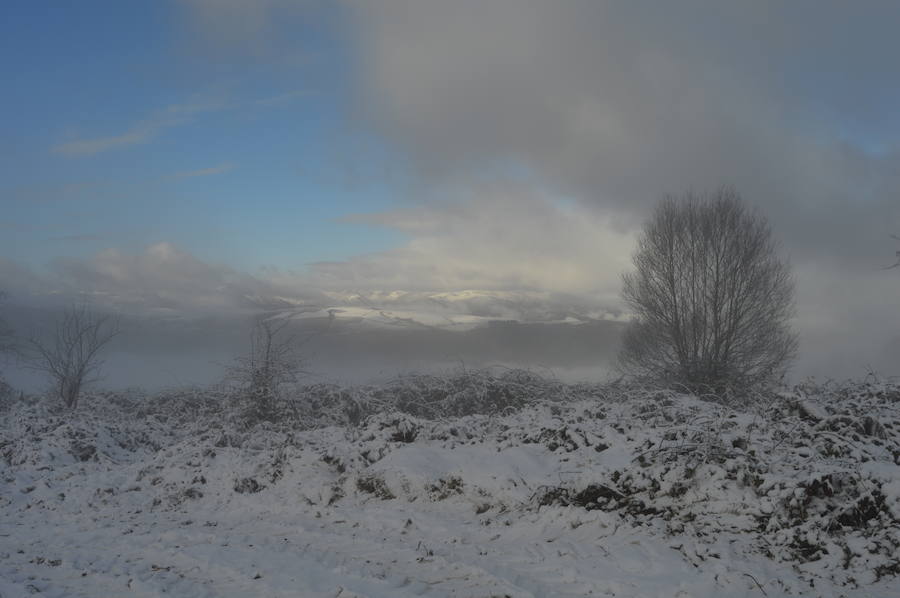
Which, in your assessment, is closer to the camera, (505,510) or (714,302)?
(505,510)

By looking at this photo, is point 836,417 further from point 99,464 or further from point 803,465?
point 99,464

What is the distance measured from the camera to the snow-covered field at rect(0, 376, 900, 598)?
5.64 meters

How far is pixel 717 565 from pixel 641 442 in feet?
10.1

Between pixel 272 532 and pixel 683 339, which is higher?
pixel 683 339

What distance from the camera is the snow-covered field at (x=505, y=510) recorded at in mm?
5645

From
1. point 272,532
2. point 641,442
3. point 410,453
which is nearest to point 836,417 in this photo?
point 641,442

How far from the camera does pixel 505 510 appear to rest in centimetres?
822

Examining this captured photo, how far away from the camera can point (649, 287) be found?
74.9 feet

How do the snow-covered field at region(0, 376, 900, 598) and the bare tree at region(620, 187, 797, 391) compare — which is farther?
the bare tree at region(620, 187, 797, 391)

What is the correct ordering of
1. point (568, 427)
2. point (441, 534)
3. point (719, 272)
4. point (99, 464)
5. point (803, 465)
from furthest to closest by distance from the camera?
1. point (719, 272)
2. point (99, 464)
3. point (568, 427)
4. point (441, 534)
5. point (803, 465)

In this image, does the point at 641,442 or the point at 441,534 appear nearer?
the point at 441,534

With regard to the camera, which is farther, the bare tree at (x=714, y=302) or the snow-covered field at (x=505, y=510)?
the bare tree at (x=714, y=302)

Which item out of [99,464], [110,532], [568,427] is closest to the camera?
[110,532]

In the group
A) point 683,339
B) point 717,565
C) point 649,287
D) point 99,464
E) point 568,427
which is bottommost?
point 99,464
